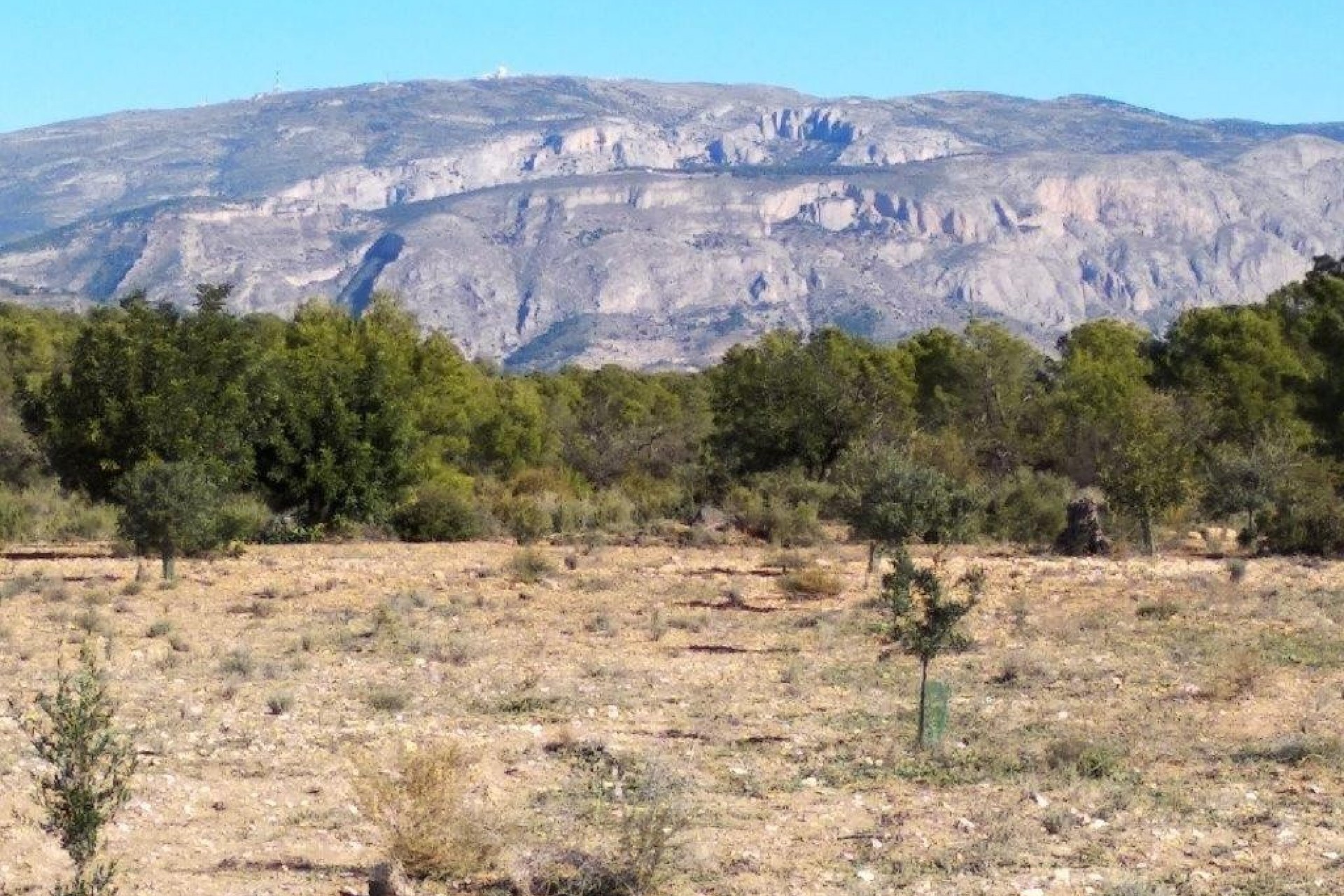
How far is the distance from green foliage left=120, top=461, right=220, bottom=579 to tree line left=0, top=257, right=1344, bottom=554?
0.48 feet

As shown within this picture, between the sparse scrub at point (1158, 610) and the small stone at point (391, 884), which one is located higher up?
the small stone at point (391, 884)

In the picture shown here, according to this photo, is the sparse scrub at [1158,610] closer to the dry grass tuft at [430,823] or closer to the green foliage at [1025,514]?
the green foliage at [1025,514]

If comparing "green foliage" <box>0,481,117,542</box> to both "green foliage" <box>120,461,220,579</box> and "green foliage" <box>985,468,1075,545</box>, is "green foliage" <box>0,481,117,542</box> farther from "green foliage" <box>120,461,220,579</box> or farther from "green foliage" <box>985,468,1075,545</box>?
"green foliage" <box>985,468,1075,545</box>

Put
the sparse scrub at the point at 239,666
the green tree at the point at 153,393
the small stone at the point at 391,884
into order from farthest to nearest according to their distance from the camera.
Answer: the green tree at the point at 153,393, the sparse scrub at the point at 239,666, the small stone at the point at 391,884

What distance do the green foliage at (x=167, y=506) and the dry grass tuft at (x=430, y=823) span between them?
1651cm

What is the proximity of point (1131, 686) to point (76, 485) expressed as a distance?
23.3m

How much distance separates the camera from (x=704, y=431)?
62750 millimetres

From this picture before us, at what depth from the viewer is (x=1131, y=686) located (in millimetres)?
18609

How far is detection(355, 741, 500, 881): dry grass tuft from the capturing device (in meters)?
10.7

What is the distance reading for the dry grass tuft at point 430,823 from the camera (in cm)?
1069

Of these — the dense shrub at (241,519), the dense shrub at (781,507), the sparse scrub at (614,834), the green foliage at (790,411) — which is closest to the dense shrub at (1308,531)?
the dense shrub at (781,507)

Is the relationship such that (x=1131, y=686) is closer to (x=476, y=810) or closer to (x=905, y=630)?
(x=905, y=630)

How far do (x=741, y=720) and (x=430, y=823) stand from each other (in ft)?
21.2

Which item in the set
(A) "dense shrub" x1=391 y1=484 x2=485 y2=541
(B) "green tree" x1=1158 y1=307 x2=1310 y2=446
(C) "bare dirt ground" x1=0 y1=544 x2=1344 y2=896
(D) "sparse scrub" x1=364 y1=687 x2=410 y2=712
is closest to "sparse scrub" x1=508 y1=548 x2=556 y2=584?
(C) "bare dirt ground" x1=0 y1=544 x2=1344 y2=896
